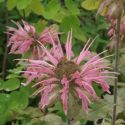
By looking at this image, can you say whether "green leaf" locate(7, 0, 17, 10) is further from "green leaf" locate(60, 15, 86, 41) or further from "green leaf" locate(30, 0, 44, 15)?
"green leaf" locate(60, 15, 86, 41)

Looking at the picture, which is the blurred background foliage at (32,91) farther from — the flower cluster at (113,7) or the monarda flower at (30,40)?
the flower cluster at (113,7)

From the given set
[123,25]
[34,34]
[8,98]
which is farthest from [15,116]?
[123,25]

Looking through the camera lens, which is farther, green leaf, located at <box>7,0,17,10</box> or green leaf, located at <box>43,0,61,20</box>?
green leaf, located at <box>7,0,17,10</box>

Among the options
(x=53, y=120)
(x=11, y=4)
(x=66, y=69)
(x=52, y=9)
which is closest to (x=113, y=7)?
(x=66, y=69)

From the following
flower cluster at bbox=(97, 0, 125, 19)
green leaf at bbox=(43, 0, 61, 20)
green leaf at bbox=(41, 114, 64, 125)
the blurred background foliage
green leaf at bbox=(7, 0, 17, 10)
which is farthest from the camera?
green leaf at bbox=(7, 0, 17, 10)

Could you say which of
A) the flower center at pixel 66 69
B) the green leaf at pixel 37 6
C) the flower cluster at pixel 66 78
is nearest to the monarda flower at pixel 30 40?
the green leaf at pixel 37 6

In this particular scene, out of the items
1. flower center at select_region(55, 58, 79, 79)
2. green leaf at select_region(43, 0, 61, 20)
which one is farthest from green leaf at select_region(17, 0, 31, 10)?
flower center at select_region(55, 58, 79, 79)

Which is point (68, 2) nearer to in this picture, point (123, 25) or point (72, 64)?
point (123, 25)

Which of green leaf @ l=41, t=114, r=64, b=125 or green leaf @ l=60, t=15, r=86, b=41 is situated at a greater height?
green leaf @ l=60, t=15, r=86, b=41
